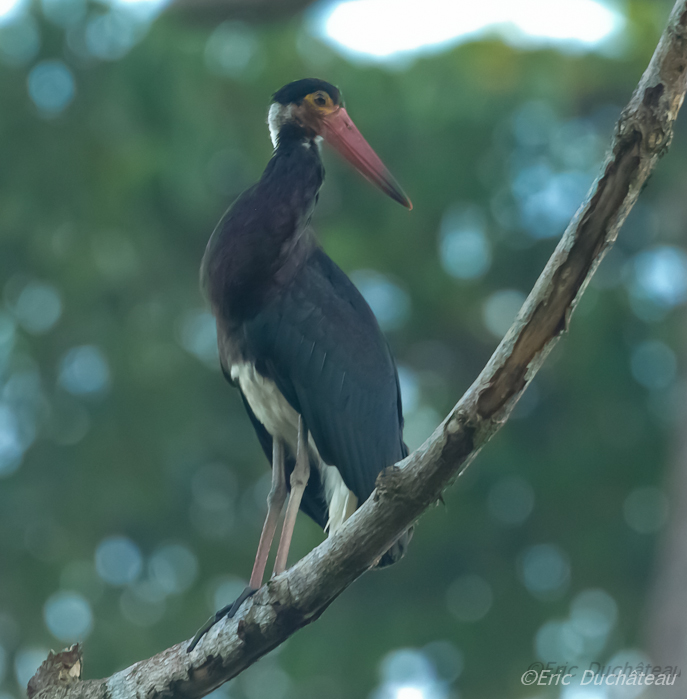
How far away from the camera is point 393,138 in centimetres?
639

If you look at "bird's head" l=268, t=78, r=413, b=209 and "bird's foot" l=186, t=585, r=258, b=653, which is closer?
"bird's foot" l=186, t=585, r=258, b=653

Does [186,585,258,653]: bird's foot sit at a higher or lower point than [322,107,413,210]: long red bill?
lower

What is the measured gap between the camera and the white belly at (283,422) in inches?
87.2

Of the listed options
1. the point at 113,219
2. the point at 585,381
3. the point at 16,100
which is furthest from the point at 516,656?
the point at 16,100

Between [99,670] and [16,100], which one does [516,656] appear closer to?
[99,670]

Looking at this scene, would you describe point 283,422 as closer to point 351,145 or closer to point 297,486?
point 297,486

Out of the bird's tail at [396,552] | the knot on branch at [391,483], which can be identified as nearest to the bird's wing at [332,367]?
the bird's tail at [396,552]

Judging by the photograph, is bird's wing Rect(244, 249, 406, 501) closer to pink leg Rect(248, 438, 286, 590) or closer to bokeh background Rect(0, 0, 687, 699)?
pink leg Rect(248, 438, 286, 590)

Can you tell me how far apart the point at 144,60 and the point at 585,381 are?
11.9 feet

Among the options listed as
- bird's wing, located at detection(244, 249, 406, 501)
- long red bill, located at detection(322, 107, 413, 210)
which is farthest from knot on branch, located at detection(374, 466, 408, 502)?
long red bill, located at detection(322, 107, 413, 210)

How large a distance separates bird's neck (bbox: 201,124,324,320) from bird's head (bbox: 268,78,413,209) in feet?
0.57

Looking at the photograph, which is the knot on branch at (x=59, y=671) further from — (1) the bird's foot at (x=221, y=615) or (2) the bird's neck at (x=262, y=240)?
(2) the bird's neck at (x=262, y=240)

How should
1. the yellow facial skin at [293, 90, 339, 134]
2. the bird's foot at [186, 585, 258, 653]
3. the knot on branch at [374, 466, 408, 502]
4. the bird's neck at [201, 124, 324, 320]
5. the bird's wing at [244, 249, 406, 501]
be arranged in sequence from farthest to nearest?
the yellow facial skin at [293, 90, 339, 134] → the bird's wing at [244, 249, 406, 501] → the bird's neck at [201, 124, 324, 320] → the bird's foot at [186, 585, 258, 653] → the knot on branch at [374, 466, 408, 502]

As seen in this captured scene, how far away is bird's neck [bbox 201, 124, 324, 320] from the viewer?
1948 millimetres
